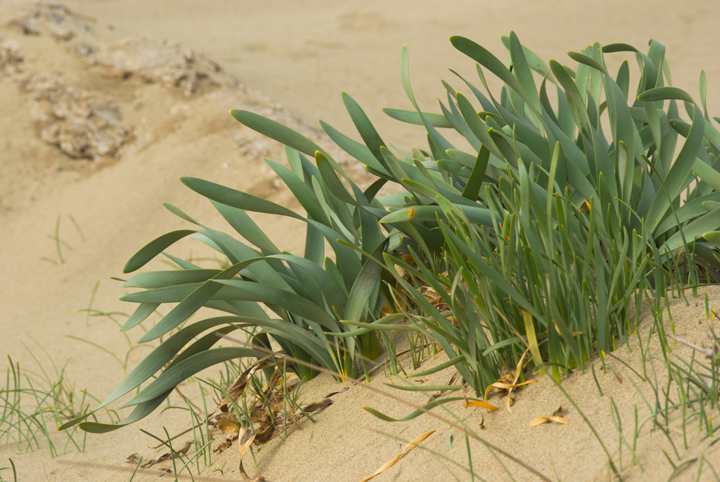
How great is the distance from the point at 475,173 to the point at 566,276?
327 millimetres

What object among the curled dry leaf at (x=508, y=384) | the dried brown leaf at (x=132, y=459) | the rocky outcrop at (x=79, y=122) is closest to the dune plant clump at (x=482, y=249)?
the curled dry leaf at (x=508, y=384)

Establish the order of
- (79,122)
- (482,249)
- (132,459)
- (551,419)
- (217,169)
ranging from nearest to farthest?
(551,419)
(482,249)
(132,459)
(217,169)
(79,122)

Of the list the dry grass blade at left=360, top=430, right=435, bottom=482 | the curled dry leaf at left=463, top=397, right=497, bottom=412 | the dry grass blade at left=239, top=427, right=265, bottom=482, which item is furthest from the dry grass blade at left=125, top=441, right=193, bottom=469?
the curled dry leaf at left=463, top=397, right=497, bottom=412

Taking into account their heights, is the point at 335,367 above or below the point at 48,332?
above

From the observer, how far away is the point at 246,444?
4.27ft

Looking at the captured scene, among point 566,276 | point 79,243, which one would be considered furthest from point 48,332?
point 566,276

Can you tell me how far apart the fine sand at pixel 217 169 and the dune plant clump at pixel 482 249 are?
110 millimetres

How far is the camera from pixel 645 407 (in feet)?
3.33

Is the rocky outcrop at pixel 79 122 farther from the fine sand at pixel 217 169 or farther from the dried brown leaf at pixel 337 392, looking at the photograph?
the dried brown leaf at pixel 337 392

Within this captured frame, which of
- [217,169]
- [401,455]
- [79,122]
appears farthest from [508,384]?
[79,122]

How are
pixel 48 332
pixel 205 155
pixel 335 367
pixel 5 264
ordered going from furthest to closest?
1. pixel 205 155
2. pixel 5 264
3. pixel 48 332
4. pixel 335 367

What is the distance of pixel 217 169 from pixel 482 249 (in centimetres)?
219

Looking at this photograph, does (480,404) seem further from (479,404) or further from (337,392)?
(337,392)

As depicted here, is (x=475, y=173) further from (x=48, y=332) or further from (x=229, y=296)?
Result: (x=48, y=332)
